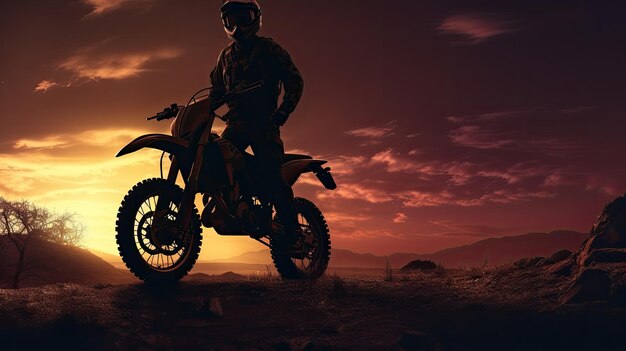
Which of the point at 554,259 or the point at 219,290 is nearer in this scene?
the point at 219,290

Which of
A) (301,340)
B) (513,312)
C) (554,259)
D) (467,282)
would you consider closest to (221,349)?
(301,340)

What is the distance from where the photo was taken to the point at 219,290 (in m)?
8.51

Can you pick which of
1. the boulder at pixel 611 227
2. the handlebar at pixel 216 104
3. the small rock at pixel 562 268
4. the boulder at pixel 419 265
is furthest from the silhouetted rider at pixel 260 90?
the boulder at pixel 419 265

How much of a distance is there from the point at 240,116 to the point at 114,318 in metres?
3.26

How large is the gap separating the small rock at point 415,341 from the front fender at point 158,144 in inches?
136

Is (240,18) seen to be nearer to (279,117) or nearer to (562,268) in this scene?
(279,117)

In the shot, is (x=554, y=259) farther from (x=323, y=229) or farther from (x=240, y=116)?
(x=240, y=116)

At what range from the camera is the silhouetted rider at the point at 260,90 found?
9102 mm

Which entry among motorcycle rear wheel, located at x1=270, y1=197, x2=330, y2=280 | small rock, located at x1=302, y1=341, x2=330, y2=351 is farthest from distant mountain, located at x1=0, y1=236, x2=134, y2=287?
small rock, located at x1=302, y1=341, x2=330, y2=351

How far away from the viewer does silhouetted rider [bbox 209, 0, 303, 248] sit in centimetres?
910

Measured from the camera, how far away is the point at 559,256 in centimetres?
977

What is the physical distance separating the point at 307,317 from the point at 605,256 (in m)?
4.20

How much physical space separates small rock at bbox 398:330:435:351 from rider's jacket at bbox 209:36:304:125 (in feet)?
11.8

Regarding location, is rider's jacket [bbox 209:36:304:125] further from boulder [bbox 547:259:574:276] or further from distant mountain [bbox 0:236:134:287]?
distant mountain [bbox 0:236:134:287]
